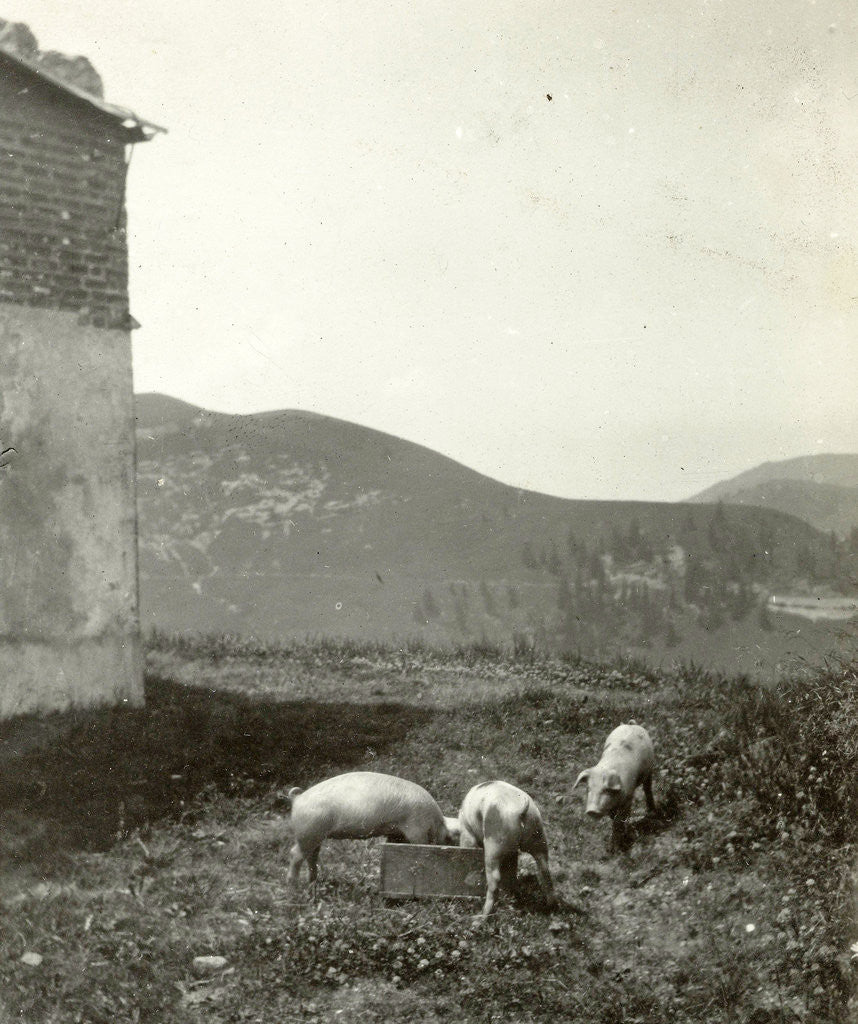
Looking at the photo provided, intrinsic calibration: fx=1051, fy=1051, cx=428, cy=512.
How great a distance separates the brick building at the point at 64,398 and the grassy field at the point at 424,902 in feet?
2.21

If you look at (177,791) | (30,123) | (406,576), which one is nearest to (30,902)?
(177,791)

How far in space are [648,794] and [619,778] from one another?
2.74 ft

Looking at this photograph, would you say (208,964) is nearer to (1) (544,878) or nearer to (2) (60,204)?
(1) (544,878)

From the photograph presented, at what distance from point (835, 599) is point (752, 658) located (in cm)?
140

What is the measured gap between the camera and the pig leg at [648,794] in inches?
331

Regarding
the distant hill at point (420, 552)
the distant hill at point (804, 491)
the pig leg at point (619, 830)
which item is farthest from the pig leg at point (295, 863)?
the distant hill at point (420, 552)

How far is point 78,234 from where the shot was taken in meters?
9.70

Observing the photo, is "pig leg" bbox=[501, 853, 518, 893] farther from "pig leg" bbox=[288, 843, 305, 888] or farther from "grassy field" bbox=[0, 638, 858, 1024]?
"pig leg" bbox=[288, 843, 305, 888]

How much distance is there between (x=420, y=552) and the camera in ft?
54.6

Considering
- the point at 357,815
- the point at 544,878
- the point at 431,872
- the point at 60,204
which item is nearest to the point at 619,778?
the point at 544,878

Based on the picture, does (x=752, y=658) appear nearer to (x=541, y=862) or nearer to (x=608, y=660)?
(x=608, y=660)

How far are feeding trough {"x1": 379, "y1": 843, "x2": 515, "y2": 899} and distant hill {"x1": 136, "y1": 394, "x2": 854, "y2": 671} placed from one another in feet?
21.2

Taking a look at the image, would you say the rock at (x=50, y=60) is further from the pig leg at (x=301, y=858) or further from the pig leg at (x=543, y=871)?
the pig leg at (x=543, y=871)

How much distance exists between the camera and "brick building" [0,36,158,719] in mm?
9242
